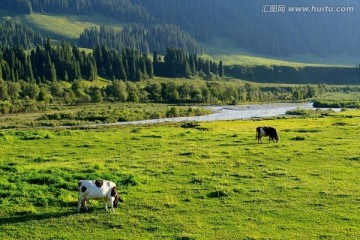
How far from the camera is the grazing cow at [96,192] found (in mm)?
21062

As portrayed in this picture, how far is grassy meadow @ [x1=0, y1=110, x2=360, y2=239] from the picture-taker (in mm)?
18938

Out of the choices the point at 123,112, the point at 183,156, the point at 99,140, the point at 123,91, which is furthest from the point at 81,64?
the point at 183,156

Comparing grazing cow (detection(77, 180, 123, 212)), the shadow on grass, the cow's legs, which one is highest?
grazing cow (detection(77, 180, 123, 212))

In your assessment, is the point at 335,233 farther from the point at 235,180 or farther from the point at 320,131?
the point at 320,131

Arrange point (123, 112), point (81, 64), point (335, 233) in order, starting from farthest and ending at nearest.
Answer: point (81, 64), point (123, 112), point (335, 233)

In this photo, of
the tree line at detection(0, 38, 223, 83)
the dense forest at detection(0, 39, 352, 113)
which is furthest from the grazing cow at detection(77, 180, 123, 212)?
the tree line at detection(0, 38, 223, 83)

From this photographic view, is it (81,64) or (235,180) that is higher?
(81,64)

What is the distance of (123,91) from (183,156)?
4159 inches

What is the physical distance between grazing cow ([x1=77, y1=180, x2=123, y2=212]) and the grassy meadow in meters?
0.59

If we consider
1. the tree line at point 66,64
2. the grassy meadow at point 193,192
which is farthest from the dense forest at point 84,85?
the grassy meadow at point 193,192

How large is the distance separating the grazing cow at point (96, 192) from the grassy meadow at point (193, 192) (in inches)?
23.3

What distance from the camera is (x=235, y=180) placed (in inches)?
1082

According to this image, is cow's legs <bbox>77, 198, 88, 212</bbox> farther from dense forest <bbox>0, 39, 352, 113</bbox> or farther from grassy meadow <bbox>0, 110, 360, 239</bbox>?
dense forest <bbox>0, 39, 352, 113</bbox>

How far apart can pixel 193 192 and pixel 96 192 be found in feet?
19.3
